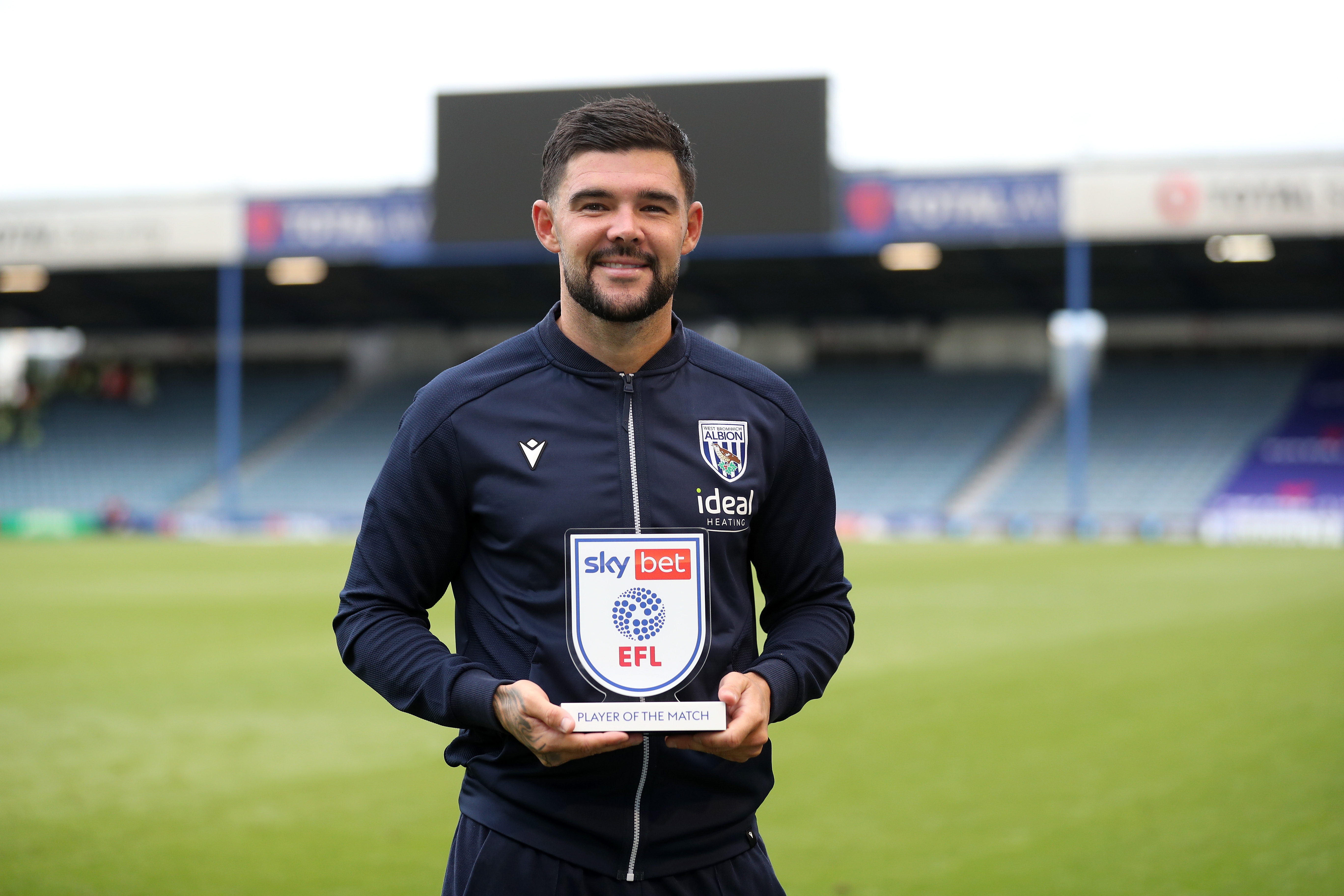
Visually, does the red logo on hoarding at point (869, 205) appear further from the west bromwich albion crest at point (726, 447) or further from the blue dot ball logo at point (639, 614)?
the blue dot ball logo at point (639, 614)

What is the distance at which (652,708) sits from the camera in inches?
72.7

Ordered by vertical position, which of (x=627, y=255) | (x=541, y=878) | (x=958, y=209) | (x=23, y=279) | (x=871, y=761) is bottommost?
(x=871, y=761)

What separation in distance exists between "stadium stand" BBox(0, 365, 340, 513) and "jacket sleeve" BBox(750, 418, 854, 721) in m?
35.9

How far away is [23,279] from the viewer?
116 ft

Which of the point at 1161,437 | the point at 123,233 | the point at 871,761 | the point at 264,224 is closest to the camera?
the point at 871,761

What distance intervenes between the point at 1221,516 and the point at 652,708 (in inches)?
1111

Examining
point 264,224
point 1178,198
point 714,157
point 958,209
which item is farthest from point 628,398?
point 264,224

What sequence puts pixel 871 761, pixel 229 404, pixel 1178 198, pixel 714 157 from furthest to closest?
pixel 229 404 < pixel 1178 198 < pixel 714 157 < pixel 871 761

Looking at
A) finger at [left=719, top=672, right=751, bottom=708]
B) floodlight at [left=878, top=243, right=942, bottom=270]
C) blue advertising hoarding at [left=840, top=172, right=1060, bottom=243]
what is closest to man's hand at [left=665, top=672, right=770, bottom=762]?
finger at [left=719, top=672, right=751, bottom=708]

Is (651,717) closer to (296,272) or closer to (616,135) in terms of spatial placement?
(616,135)

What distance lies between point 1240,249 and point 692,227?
30441 mm

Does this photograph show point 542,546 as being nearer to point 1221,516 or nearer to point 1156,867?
point 1156,867

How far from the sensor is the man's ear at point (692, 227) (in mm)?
2168

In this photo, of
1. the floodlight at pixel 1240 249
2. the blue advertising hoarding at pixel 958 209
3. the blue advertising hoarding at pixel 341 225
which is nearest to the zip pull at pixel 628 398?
the blue advertising hoarding at pixel 958 209
